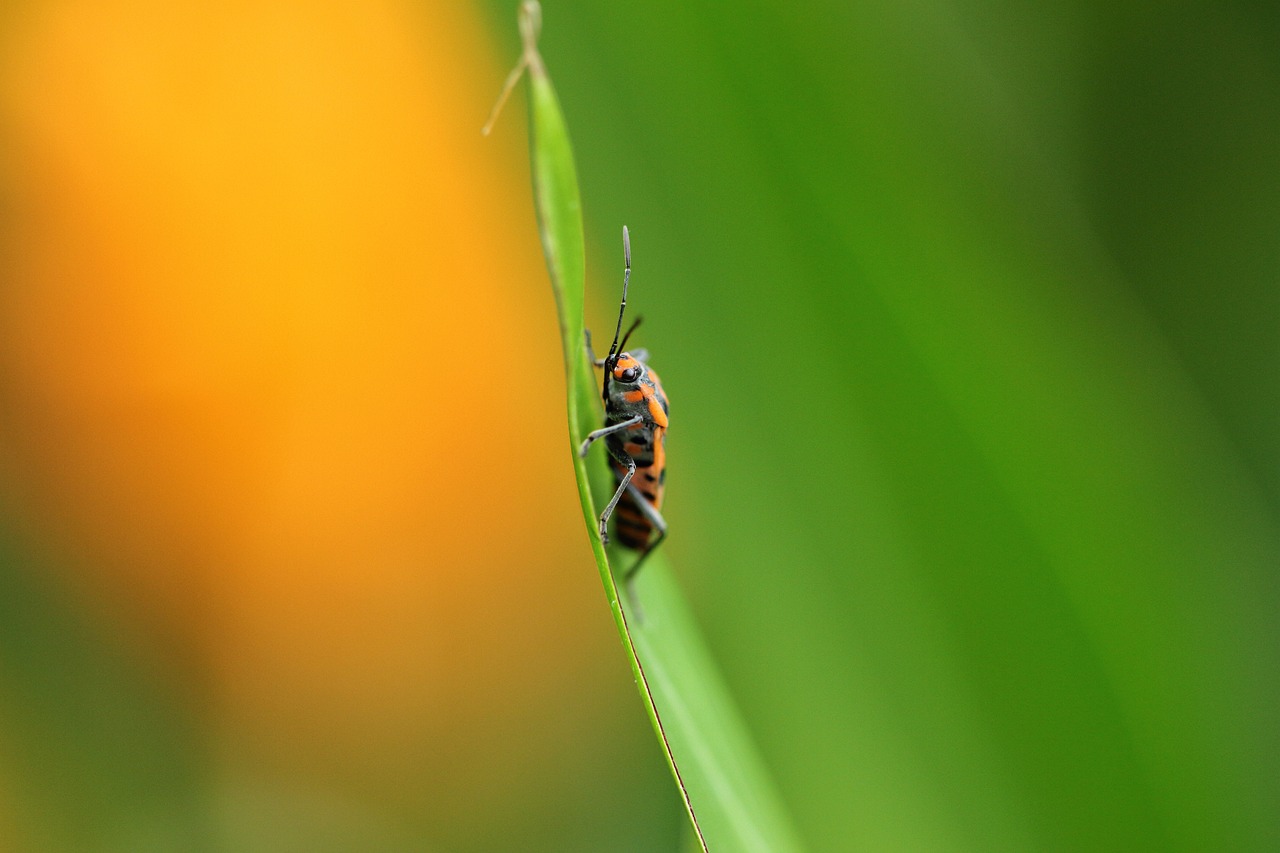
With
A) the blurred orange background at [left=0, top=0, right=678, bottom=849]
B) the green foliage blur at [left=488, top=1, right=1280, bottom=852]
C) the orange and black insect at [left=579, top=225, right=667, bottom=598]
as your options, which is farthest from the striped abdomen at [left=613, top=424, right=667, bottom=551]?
the blurred orange background at [left=0, top=0, right=678, bottom=849]

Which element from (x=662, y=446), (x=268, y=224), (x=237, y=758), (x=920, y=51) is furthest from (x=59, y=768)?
(x=920, y=51)

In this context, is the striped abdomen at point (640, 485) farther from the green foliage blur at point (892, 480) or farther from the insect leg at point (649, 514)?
the green foliage blur at point (892, 480)

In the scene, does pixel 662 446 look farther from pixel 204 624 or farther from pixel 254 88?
pixel 254 88

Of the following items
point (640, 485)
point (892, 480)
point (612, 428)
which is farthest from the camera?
point (640, 485)

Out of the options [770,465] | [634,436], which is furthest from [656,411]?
[770,465]

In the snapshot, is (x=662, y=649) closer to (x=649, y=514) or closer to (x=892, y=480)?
(x=892, y=480)

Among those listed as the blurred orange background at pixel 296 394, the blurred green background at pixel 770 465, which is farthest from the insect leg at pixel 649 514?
the blurred orange background at pixel 296 394
